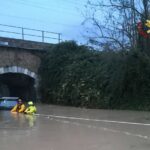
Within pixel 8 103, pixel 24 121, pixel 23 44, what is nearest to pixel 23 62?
pixel 23 44

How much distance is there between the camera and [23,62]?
43.0 m

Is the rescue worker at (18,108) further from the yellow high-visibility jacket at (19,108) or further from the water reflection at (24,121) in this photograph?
the water reflection at (24,121)

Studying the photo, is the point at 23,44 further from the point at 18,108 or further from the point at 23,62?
the point at 18,108

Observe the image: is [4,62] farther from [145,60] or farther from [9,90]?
[145,60]

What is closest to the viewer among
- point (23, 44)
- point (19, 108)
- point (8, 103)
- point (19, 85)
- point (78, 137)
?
point (78, 137)

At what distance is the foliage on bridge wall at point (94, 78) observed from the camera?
30.7 m

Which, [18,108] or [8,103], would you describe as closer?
[18,108]

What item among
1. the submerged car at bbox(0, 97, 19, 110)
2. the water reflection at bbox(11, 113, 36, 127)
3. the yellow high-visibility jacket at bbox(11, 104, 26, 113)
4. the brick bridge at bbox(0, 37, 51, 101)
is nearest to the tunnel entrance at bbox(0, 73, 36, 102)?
the brick bridge at bbox(0, 37, 51, 101)

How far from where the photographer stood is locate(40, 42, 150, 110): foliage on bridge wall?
30.7 meters

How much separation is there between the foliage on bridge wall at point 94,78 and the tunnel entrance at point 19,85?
2.17 m

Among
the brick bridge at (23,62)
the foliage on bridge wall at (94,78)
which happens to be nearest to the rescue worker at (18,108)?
the foliage on bridge wall at (94,78)

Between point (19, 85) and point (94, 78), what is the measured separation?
47.2ft


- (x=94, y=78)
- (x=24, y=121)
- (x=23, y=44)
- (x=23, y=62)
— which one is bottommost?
(x=24, y=121)

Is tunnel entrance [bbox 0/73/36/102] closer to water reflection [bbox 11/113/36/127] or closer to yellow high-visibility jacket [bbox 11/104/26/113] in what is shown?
yellow high-visibility jacket [bbox 11/104/26/113]
